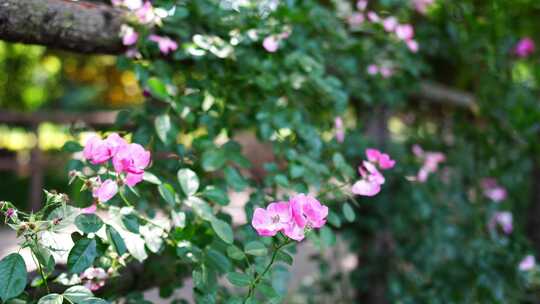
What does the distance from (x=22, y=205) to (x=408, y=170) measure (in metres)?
4.23

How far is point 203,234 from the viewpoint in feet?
3.51

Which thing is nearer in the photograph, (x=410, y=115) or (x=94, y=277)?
(x=94, y=277)

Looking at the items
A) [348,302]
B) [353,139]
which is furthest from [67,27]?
[348,302]

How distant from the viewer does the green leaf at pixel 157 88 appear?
1.15 m

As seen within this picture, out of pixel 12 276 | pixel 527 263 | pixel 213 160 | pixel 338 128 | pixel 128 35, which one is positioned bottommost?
pixel 527 263

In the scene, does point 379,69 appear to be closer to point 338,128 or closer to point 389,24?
point 389,24

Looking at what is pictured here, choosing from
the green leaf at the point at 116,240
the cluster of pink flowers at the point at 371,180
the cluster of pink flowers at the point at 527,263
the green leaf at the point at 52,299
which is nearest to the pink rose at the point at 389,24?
the cluster of pink flowers at the point at 371,180

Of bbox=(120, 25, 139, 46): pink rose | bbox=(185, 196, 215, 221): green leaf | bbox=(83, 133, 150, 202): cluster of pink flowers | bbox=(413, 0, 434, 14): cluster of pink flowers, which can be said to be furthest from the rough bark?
bbox=(413, 0, 434, 14): cluster of pink flowers

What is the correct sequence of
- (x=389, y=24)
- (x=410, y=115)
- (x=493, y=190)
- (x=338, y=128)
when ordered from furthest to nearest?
(x=410, y=115) → (x=493, y=190) → (x=389, y=24) → (x=338, y=128)

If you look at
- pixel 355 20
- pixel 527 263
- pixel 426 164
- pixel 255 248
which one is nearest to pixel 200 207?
pixel 255 248

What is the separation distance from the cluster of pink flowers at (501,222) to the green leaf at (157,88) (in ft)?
4.68

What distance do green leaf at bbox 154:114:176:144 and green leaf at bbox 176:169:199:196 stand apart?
157 mm

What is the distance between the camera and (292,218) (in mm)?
778

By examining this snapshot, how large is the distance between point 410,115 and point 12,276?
2.08 metres
